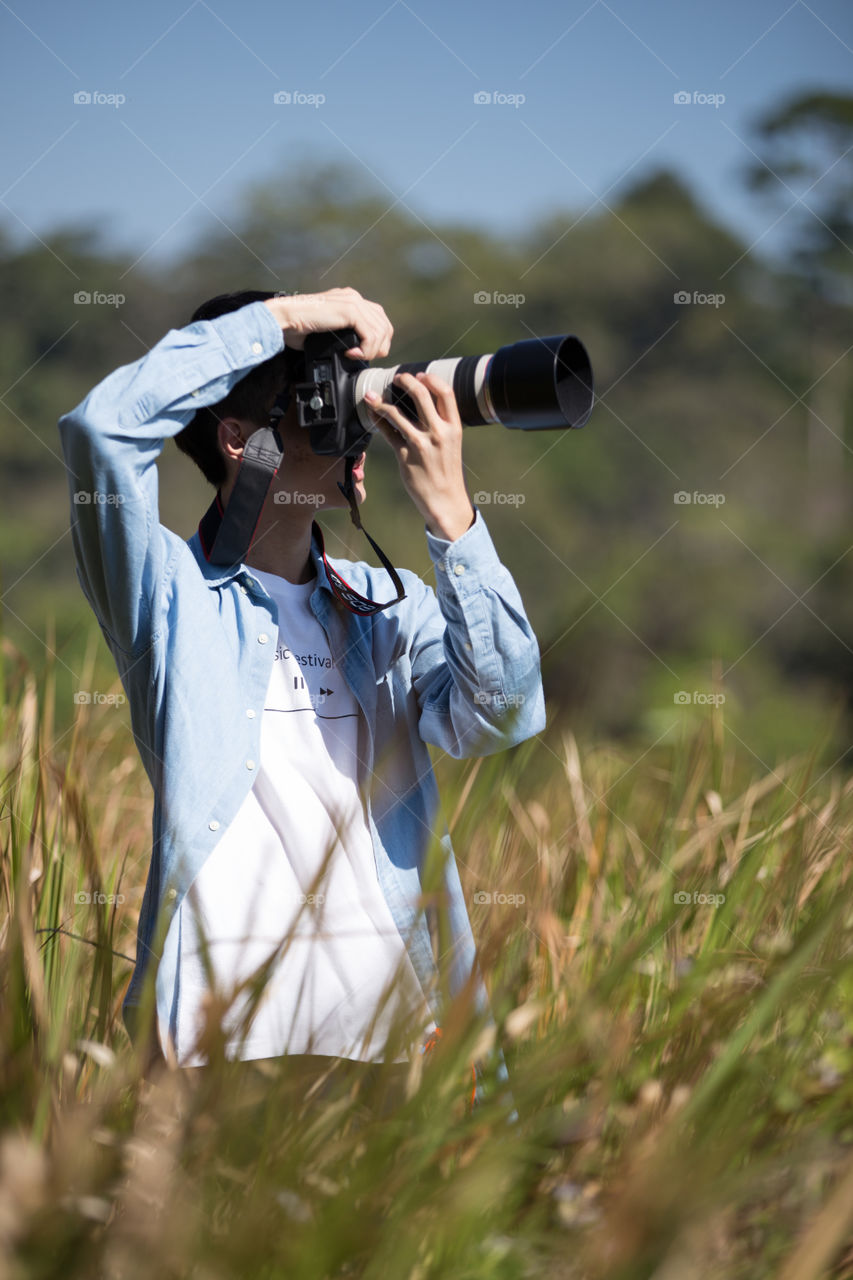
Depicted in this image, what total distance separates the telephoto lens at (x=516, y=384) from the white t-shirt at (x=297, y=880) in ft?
1.18

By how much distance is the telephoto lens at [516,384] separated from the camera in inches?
57.4

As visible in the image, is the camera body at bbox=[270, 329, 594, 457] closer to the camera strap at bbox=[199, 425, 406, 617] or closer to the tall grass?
the camera strap at bbox=[199, 425, 406, 617]

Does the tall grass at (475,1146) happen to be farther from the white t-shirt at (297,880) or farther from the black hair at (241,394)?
the black hair at (241,394)

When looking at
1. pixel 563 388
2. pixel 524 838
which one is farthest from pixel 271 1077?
pixel 524 838

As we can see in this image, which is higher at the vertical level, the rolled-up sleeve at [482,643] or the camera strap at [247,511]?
the camera strap at [247,511]

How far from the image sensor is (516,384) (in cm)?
147

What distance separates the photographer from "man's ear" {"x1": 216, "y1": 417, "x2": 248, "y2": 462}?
62.3 inches

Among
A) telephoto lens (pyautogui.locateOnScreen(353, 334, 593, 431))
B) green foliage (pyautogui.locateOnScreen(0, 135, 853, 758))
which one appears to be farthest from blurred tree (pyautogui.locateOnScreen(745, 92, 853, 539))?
telephoto lens (pyautogui.locateOnScreen(353, 334, 593, 431))

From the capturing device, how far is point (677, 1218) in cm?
73

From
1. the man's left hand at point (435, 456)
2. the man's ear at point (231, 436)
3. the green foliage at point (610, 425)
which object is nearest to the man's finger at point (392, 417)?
the man's left hand at point (435, 456)

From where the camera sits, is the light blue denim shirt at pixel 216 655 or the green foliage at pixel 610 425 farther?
the green foliage at pixel 610 425

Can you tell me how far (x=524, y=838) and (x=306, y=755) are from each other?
0.87m

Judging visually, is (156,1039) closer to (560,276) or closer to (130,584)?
(130,584)

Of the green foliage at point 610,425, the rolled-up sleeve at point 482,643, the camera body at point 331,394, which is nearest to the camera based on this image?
the rolled-up sleeve at point 482,643
